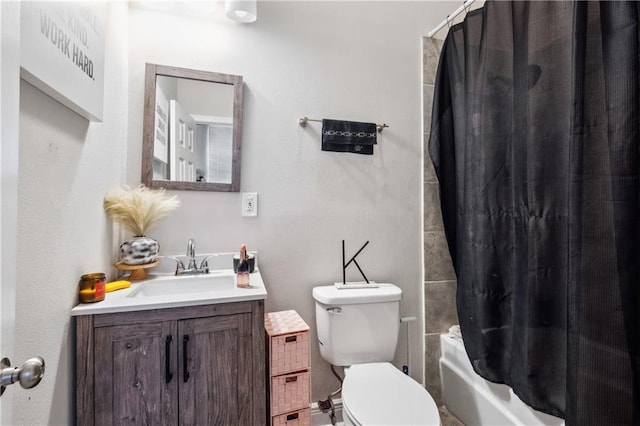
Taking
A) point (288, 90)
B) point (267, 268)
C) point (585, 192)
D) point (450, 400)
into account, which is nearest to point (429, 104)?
point (288, 90)

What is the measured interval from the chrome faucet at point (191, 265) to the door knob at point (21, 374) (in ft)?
3.05

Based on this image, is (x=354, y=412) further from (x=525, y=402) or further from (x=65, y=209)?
(x=65, y=209)

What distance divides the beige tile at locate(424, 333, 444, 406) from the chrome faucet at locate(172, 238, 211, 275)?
1353 mm

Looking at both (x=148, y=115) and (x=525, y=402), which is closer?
(x=525, y=402)

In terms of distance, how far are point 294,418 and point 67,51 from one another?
5.29 ft

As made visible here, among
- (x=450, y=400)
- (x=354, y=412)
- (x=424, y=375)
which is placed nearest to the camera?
(x=354, y=412)

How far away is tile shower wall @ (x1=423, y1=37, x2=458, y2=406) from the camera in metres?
1.82

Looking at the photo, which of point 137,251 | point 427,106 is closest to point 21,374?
point 137,251

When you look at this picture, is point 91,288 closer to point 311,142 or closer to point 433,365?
point 311,142

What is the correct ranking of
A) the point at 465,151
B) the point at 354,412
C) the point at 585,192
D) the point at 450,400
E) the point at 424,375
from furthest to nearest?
the point at 424,375
the point at 450,400
the point at 465,151
the point at 354,412
the point at 585,192

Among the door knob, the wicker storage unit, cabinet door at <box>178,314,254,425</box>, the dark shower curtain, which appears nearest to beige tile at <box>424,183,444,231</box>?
the dark shower curtain

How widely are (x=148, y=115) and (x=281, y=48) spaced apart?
0.78 metres

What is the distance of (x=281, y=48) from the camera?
1646mm

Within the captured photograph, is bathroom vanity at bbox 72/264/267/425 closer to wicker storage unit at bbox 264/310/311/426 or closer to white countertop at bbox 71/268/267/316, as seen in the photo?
white countertop at bbox 71/268/267/316
